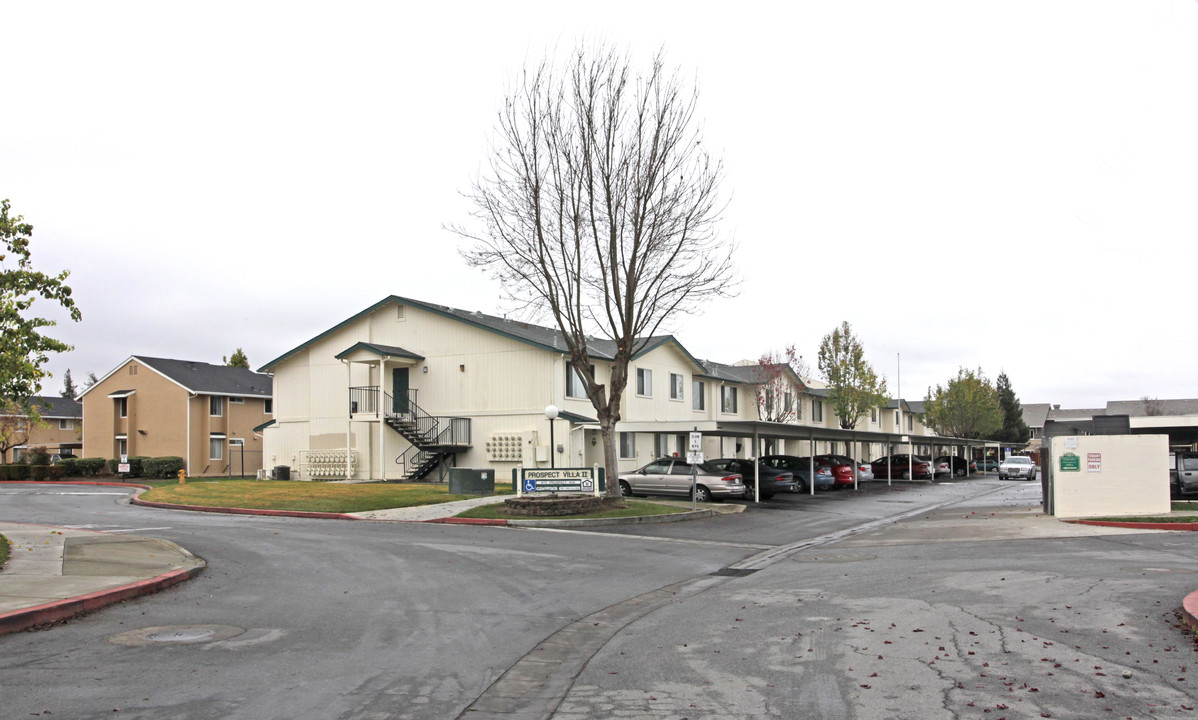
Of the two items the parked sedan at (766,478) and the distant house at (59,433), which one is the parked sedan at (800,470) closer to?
the parked sedan at (766,478)

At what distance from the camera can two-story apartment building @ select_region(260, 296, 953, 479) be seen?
35344 mm

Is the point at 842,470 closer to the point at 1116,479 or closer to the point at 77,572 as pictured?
the point at 1116,479

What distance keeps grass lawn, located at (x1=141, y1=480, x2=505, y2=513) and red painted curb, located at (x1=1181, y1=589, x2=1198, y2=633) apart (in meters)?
20.3

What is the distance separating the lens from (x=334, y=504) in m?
26.7

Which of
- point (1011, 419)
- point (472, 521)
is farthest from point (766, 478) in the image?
point (1011, 419)

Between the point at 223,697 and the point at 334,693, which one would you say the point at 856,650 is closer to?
the point at 334,693

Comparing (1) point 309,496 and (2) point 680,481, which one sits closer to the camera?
(1) point 309,496

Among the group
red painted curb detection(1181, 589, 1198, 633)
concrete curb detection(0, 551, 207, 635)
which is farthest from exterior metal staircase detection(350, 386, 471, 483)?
red painted curb detection(1181, 589, 1198, 633)

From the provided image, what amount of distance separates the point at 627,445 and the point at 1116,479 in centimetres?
2036

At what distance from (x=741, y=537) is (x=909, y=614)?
35.1 feet

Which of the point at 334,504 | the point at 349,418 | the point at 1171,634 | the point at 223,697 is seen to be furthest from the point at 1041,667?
the point at 349,418

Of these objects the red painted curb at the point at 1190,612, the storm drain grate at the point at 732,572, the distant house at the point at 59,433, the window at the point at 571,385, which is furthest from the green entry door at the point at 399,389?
the distant house at the point at 59,433

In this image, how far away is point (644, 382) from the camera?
1647 inches

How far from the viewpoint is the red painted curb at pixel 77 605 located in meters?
8.93
